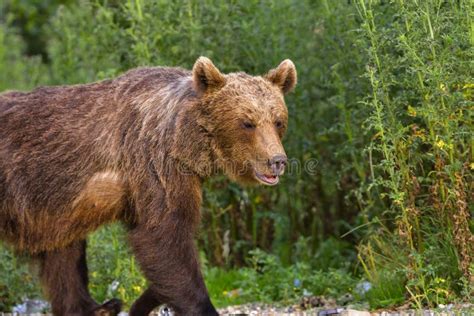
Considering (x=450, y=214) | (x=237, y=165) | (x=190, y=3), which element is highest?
(x=190, y=3)

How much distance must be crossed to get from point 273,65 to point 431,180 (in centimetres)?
266

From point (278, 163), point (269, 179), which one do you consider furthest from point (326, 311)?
point (278, 163)

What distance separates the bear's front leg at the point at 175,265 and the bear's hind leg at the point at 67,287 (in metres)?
0.98

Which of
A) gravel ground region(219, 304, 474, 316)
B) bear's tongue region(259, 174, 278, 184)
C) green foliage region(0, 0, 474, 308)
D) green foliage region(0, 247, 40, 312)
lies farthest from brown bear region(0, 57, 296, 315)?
green foliage region(0, 247, 40, 312)

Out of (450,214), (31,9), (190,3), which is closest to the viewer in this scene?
(450,214)

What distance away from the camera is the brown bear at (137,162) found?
6.99m

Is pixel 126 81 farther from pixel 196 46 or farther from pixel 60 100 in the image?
pixel 196 46

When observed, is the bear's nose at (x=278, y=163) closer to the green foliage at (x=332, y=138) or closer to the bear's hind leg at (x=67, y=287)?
the green foliage at (x=332, y=138)

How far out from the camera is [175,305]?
7.05 m

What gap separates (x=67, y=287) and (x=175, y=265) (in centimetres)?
127

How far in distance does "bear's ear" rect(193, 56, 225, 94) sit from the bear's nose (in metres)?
0.67

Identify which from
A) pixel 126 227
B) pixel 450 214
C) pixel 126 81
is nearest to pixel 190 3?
pixel 126 81

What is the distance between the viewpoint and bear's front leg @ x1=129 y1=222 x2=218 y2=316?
697 cm

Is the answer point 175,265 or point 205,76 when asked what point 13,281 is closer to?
point 175,265
